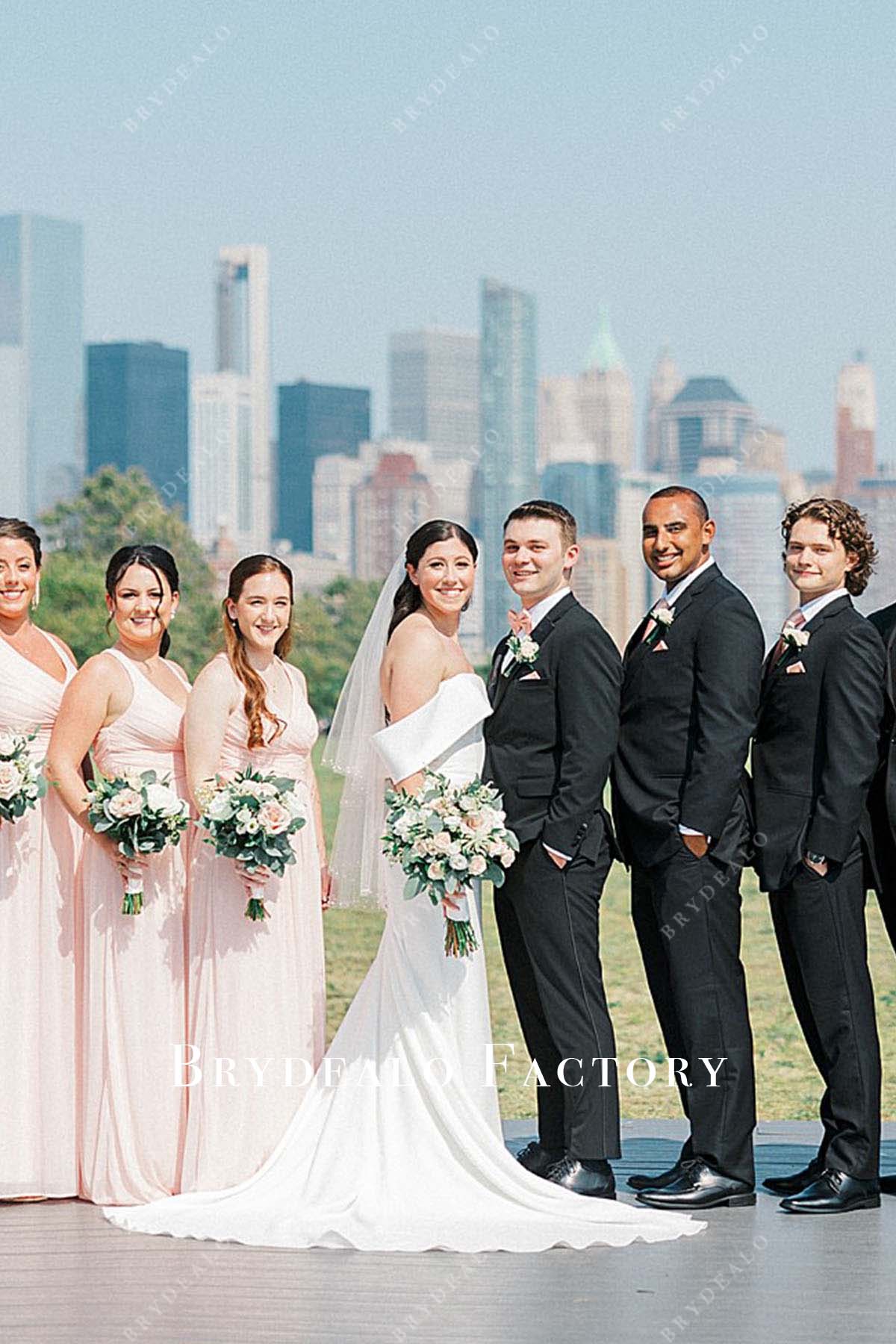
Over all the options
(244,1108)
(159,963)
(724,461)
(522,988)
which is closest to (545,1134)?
(522,988)

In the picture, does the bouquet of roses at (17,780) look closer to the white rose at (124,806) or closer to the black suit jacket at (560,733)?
the white rose at (124,806)

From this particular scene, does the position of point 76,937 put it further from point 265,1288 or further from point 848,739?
point 848,739

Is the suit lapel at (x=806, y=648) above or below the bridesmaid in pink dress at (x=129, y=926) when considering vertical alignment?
above

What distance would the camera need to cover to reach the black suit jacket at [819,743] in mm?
5996

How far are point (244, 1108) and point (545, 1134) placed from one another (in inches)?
38.6

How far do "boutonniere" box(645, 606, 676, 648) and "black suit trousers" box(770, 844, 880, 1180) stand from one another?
34.0 inches

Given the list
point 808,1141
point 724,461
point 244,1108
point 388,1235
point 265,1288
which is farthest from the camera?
point 724,461

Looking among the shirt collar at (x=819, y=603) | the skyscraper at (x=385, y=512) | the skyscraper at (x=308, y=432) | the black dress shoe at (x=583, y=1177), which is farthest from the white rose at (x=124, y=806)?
the skyscraper at (x=308, y=432)

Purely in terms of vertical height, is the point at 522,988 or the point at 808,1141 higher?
the point at 522,988

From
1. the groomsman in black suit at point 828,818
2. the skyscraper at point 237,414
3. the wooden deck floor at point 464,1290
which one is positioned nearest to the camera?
the wooden deck floor at point 464,1290

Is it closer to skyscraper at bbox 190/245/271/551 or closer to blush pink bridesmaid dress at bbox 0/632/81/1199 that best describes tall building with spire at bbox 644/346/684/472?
skyscraper at bbox 190/245/271/551

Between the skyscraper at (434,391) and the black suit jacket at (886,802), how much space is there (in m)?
168

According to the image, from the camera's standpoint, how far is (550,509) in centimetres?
624

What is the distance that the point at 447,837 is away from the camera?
5797 millimetres
